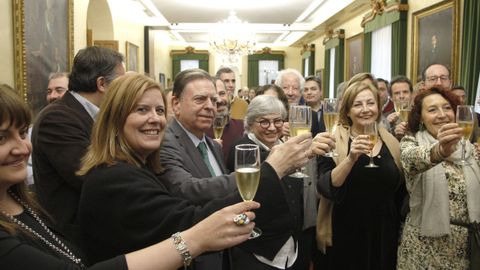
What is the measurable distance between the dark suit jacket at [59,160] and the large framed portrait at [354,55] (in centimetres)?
918

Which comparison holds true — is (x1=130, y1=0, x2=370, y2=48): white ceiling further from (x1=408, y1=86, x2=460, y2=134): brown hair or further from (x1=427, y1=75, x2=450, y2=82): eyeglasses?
(x1=408, y1=86, x2=460, y2=134): brown hair

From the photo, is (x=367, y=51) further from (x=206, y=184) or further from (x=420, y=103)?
(x=206, y=184)

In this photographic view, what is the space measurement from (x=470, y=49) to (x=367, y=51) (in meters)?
4.12

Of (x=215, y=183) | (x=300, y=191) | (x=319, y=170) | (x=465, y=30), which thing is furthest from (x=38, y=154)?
(x=465, y=30)

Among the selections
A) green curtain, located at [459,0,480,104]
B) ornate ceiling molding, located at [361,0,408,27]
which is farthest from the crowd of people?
ornate ceiling molding, located at [361,0,408,27]

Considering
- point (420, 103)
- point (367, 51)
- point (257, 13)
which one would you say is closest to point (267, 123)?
point (420, 103)

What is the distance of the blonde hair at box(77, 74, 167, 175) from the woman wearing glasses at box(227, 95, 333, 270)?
0.63 metres

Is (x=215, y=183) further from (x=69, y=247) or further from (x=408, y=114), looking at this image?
(x=408, y=114)

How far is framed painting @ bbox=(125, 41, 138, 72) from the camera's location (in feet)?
31.8

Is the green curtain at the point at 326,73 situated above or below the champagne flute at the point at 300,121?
above

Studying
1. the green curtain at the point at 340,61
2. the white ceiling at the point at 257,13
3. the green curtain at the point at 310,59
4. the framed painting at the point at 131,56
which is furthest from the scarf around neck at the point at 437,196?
the green curtain at the point at 310,59

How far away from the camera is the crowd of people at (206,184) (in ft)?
4.21

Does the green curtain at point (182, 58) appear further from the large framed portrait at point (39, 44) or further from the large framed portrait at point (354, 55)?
the large framed portrait at point (39, 44)

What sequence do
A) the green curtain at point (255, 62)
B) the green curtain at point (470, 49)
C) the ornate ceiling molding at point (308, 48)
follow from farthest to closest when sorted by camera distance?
the green curtain at point (255, 62) → the ornate ceiling molding at point (308, 48) → the green curtain at point (470, 49)
